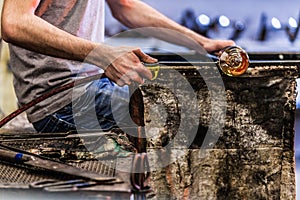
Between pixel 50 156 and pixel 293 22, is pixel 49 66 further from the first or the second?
pixel 293 22

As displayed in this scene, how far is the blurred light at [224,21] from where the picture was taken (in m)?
4.38

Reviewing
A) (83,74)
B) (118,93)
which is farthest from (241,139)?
(83,74)

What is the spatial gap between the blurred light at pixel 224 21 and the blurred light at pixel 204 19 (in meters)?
0.09

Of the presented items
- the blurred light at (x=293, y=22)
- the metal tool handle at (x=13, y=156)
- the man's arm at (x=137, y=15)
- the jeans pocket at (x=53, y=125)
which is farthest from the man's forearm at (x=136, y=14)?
the blurred light at (x=293, y=22)

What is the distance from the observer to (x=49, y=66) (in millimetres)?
1829

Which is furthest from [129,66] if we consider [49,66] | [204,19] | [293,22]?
[293,22]

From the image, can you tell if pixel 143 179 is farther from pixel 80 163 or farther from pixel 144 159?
pixel 80 163

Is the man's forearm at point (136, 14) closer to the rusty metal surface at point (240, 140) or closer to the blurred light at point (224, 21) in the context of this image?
the rusty metal surface at point (240, 140)

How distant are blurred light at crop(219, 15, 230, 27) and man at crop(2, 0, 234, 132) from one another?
2256 mm

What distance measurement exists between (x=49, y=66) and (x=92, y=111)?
0.66ft

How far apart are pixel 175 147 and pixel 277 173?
9.8 inches

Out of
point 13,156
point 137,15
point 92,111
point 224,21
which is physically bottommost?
point 13,156

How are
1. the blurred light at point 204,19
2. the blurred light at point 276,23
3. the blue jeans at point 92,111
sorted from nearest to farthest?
the blue jeans at point 92,111 < the blurred light at point 204,19 < the blurred light at point 276,23

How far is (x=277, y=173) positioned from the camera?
1436 mm
